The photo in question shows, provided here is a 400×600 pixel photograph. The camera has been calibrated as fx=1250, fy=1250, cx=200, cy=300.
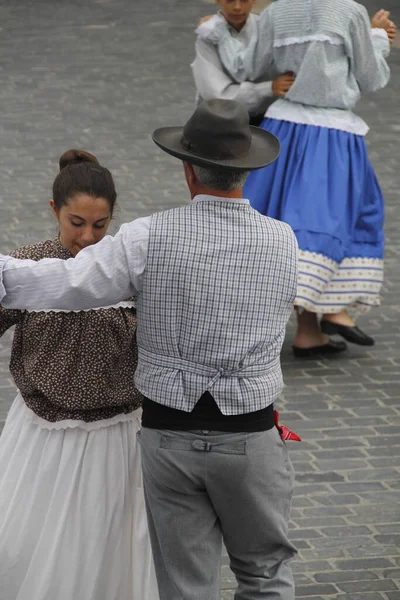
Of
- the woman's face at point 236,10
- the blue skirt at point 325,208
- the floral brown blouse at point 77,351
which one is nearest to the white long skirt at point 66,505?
the floral brown blouse at point 77,351

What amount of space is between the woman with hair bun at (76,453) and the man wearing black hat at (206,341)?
0.28m

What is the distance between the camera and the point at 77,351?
11.3 ft

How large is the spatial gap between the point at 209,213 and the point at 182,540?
32.8 inches

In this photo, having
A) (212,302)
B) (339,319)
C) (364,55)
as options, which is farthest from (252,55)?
(212,302)

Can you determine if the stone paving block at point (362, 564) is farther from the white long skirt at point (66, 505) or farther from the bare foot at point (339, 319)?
the bare foot at point (339, 319)

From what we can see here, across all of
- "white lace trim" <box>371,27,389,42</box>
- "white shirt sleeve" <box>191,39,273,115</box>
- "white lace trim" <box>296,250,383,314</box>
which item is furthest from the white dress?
"white lace trim" <box>371,27,389,42</box>

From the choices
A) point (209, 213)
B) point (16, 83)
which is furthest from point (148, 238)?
point (16, 83)

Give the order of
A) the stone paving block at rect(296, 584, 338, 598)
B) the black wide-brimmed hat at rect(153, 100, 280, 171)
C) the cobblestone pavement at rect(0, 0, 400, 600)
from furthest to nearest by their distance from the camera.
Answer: the cobblestone pavement at rect(0, 0, 400, 600), the stone paving block at rect(296, 584, 338, 598), the black wide-brimmed hat at rect(153, 100, 280, 171)

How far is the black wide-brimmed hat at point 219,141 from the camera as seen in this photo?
313cm

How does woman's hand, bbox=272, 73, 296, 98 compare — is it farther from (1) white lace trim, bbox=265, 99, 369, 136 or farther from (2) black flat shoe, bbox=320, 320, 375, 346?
(2) black flat shoe, bbox=320, 320, 375, 346

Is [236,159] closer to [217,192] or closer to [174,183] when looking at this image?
[217,192]

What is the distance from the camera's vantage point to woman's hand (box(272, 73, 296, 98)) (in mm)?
6484

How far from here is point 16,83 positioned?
1273 cm

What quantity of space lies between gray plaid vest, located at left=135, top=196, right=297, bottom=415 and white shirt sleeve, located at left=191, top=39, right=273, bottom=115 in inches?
141
